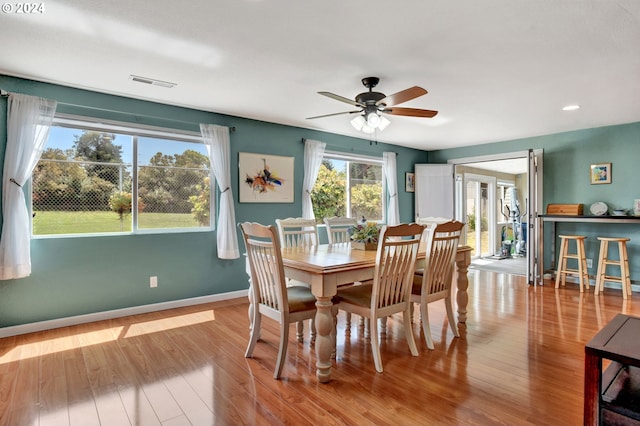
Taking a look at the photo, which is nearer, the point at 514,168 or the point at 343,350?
the point at 343,350

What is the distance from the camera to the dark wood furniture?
121 centimetres

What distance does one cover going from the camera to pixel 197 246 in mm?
4168

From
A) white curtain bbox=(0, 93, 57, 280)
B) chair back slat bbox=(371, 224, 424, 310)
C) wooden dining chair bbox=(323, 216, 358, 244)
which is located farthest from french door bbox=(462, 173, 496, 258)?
white curtain bbox=(0, 93, 57, 280)

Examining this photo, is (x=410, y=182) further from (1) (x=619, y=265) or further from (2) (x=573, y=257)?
(1) (x=619, y=265)

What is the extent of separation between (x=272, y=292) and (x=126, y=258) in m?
2.18

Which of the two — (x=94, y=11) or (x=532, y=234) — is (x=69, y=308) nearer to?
(x=94, y=11)

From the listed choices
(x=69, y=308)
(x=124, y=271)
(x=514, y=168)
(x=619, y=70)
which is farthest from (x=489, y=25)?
(x=514, y=168)

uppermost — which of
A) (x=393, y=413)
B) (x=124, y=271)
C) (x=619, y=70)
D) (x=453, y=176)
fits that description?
(x=619, y=70)

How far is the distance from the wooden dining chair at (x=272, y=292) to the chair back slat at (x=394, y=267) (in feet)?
1.63

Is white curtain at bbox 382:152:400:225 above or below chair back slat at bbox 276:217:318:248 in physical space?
above

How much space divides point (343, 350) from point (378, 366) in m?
0.44

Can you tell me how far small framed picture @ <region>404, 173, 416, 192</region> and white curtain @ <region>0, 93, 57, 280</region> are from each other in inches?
220

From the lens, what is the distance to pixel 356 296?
2600 millimetres

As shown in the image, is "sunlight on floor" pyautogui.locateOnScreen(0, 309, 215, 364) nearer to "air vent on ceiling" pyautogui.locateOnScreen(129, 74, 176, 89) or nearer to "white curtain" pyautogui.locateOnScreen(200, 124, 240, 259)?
"white curtain" pyautogui.locateOnScreen(200, 124, 240, 259)
